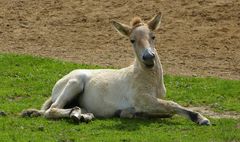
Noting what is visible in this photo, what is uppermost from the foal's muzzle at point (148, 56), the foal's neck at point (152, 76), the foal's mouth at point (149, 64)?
the foal's muzzle at point (148, 56)

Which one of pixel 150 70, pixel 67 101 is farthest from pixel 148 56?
pixel 67 101

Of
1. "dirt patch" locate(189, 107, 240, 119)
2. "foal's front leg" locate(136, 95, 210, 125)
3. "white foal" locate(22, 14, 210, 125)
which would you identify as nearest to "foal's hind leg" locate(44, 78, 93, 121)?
"white foal" locate(22, 14, 210, 125)

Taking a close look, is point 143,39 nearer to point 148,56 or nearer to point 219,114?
point 148,56

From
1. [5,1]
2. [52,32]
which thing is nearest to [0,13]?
[5,1]

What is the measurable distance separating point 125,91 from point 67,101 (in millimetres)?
1155

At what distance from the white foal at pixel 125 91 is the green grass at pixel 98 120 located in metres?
0.21

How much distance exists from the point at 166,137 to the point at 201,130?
30.4 inches

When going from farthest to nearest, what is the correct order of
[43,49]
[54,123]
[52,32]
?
[52,32] < [43,49] < [54,123]

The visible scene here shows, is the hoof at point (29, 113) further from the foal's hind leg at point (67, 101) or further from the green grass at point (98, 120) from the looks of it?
the foal's hind leg at point (67, 101)

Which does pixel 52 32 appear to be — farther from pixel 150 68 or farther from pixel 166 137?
pixel 166 137

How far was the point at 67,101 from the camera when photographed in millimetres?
13195

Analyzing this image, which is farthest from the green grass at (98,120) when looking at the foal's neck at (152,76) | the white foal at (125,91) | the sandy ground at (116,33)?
the sandy ground at (116,33)

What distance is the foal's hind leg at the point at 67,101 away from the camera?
41.2ft

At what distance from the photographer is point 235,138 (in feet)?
36.3
